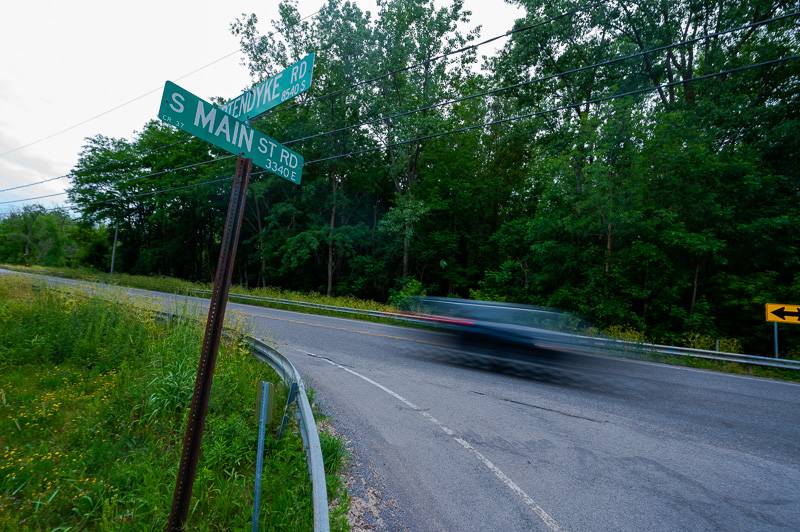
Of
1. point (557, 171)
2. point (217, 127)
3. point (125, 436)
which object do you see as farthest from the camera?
point (557, 171)

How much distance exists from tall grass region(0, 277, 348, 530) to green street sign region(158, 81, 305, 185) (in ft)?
9.81

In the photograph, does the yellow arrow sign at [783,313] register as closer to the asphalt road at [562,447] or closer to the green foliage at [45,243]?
the asphalt road at [562,447]

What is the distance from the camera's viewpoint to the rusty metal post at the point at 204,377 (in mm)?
2461

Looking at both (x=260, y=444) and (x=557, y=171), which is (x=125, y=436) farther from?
(x=557, y=171)

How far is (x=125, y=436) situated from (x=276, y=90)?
4.54 m

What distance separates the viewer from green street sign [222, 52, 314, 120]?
2.99 m

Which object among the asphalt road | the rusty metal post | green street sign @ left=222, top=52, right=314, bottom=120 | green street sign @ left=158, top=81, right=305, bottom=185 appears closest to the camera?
green street sign @ left=158, top=81, right=305, bottom=185

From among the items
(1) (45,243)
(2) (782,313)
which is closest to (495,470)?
(2) (782,313)

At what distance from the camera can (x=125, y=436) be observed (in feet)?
14.3

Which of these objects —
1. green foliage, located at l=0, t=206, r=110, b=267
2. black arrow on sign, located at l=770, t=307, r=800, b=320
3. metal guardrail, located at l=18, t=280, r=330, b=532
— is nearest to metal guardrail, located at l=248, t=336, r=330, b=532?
metal guardrail, located at l=18, t=280, r=330, b=532

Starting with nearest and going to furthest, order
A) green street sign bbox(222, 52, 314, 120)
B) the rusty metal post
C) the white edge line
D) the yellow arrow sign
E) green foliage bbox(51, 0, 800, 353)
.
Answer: the rusty metal post < green street sign bbox(222, 52, 314, 120) < the white edge line < the yellow arrow sign < green foliage bbox(51, 0, 800, 353)

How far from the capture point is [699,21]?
1578 cm

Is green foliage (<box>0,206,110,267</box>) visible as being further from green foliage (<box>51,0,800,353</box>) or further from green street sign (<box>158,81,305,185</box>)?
green street sign (<box>158,81,305,185</box>)

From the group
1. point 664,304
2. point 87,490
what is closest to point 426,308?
point 87,490
